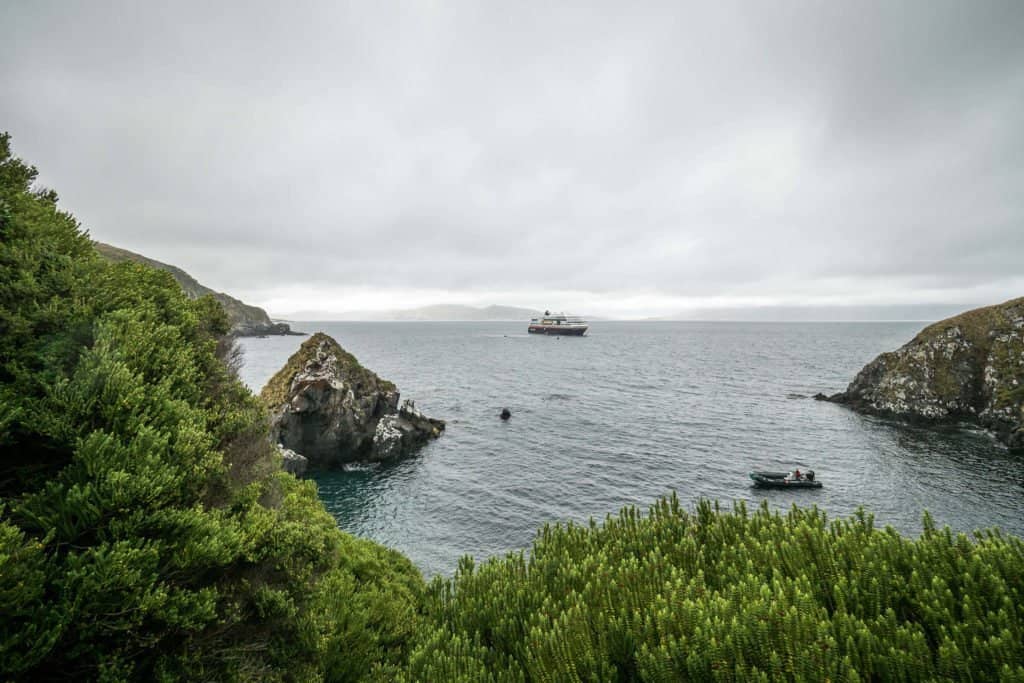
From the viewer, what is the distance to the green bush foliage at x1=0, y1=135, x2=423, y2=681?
652 cm

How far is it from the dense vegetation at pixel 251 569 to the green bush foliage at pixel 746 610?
4 cm

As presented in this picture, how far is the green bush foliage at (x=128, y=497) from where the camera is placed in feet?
21.4

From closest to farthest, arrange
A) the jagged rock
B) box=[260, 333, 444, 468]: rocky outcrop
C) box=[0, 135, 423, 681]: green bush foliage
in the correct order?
box=[0, 135, 423, 681]: green bush foliage
the jagged rock
box=[260, 333, 444, 468]: rocky outcrop

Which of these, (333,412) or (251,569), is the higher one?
(251,569)

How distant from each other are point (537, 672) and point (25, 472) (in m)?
9.28

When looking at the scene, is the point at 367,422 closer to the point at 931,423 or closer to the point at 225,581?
the point at 225,581

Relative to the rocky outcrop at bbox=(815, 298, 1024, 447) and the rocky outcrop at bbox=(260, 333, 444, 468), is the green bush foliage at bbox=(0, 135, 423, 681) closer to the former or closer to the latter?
the rocky outcrop at bbox=(260, 333, 444, 468)

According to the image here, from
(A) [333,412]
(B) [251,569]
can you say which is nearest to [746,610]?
(B) [251,569]

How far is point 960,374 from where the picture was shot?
6238 centimetres

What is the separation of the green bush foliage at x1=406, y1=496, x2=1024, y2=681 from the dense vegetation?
Answer: 35 millimetres

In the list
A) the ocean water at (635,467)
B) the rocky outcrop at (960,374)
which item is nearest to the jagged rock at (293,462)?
the ocean water at (635,467)

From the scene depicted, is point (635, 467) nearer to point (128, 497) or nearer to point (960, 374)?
point (128, 497)

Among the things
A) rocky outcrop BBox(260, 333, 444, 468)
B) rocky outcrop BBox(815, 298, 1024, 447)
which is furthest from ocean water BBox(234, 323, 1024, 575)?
rocky outcrop BBox(815, 298, 1024, 447)

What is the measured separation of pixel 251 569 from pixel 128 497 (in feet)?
10.8
